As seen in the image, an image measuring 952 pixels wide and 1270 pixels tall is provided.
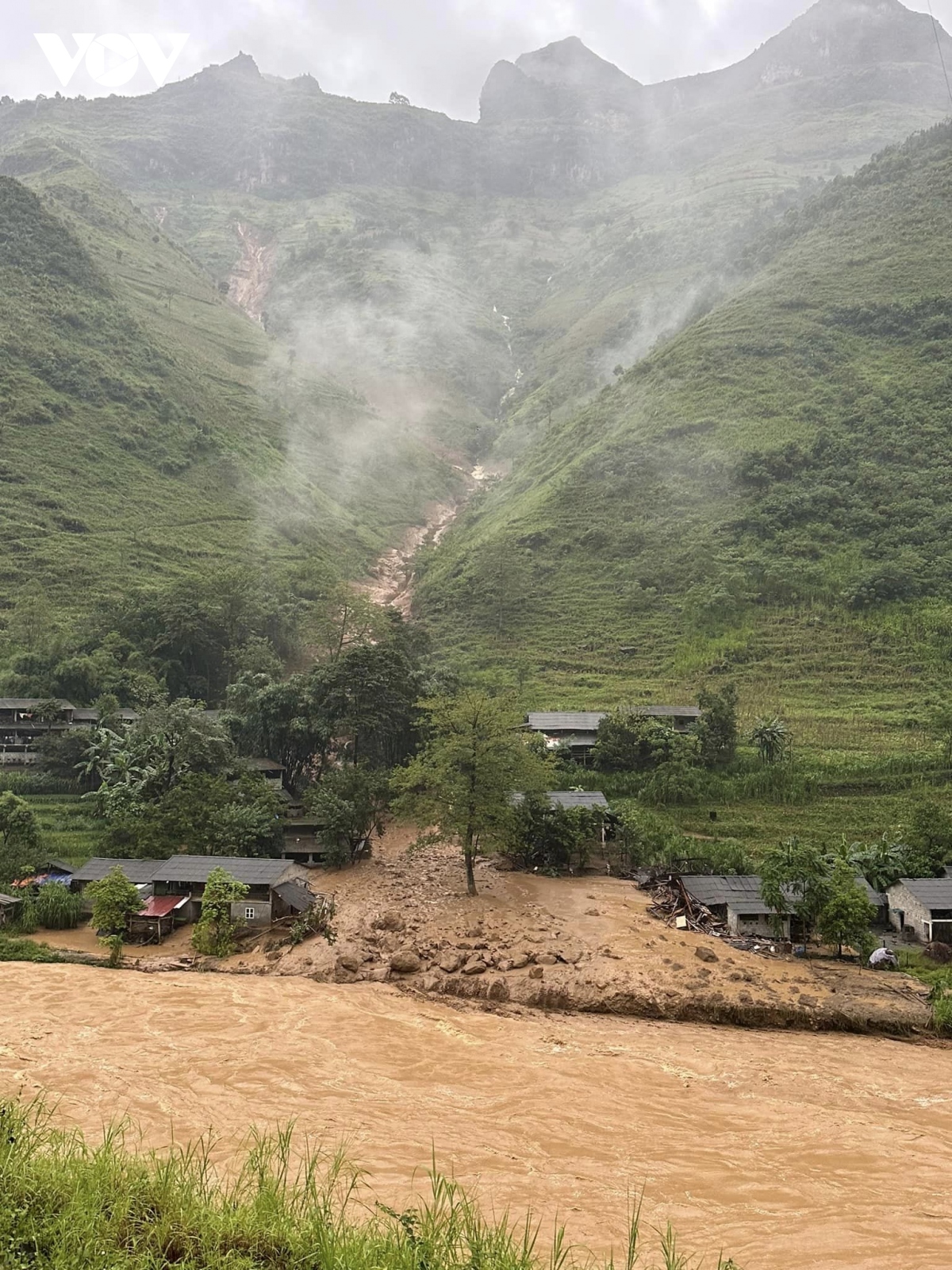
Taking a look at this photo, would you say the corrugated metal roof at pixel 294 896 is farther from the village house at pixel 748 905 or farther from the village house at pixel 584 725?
the village house at pixel 584 725

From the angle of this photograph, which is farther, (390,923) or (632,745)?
(632,745)

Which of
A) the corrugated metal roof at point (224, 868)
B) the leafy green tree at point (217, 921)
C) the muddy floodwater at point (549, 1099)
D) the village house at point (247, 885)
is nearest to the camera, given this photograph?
the muddy floodwater at point (549, 1099)

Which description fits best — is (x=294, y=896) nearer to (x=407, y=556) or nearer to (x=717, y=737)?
(x=717, y=737)

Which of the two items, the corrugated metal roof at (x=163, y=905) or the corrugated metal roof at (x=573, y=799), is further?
the corrugated metal roof at (x=573, y=799)

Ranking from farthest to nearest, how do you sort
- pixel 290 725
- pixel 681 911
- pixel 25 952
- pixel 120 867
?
1. pixel 290 725
2. pixel 120 867
3. pixel 681 911
4. pixel 25 952

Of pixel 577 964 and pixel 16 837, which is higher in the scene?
pixel 16 837

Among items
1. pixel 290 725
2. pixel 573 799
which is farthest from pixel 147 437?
pixel 573 799

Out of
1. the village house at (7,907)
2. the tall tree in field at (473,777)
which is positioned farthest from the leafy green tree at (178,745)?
the tall tree in field at (473,777)
